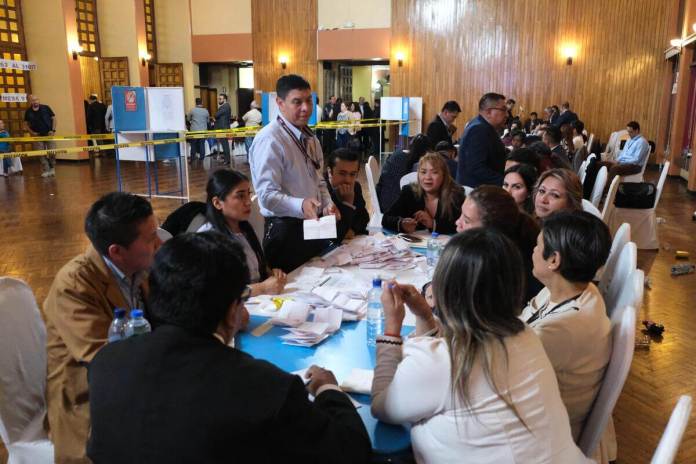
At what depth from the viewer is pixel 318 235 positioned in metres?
2.75

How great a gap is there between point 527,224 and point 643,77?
13.0m

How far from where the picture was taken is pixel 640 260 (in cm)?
569

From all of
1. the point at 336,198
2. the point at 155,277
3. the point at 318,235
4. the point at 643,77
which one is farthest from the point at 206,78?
the point at 155,277

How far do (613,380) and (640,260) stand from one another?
462 centimetres

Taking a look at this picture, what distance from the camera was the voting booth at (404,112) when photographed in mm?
13836

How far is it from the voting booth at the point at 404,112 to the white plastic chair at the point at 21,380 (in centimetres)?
1255

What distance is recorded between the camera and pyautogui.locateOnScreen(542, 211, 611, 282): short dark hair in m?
1.84

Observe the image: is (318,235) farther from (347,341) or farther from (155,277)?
(155,277)

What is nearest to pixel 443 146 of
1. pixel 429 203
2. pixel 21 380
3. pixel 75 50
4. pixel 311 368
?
pixel 429 203

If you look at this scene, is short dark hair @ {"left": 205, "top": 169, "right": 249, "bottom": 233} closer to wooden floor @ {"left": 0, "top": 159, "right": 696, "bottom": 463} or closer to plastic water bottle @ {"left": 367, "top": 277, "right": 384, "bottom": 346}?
plastic water bottle @ {"left": 367, "top": 277, "right": 384, "bottom": 346}

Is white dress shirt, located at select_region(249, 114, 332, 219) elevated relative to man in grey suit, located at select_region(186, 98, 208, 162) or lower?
lower

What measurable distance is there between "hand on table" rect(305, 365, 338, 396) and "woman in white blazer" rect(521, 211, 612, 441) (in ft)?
2.06

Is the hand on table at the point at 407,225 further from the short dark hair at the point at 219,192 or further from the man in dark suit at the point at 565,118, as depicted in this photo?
the man in dark suit at the point at 565,118

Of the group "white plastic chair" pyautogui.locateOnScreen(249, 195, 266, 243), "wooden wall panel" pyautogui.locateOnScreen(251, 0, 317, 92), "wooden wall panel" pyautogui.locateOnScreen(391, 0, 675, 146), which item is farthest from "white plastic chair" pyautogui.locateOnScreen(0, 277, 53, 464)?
"wooden wall panel" pyautogui.locateOnScreen(251, 0, 317, 92)
